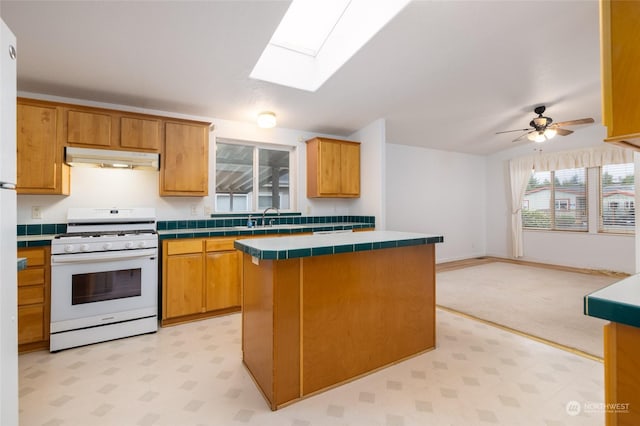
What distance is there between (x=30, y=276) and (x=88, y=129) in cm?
144

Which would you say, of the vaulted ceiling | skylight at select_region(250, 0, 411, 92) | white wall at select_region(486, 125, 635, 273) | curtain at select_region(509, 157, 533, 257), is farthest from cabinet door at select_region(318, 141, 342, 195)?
white wall at select_region(486, 125, 635, 273)

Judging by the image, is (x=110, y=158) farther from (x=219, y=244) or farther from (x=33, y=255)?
(x=219, y=244)

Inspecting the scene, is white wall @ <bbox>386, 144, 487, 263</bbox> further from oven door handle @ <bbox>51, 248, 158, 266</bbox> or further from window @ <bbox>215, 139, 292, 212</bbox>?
oven door handle @ <bbox>51, 248, 158, 266</bbox>

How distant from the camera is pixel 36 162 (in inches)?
106

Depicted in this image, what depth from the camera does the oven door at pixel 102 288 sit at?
2436mm

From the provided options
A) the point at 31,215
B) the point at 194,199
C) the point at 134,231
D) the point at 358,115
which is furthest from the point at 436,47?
the point at 31,215

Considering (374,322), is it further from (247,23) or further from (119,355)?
(247,23)

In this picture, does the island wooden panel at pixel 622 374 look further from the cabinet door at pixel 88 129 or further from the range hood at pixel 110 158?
the cabinet door at pixel 88 129

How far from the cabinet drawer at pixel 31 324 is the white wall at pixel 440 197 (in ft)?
16.0

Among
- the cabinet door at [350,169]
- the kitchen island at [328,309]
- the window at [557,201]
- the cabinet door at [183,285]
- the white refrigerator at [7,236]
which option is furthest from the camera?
the window at [557,201]

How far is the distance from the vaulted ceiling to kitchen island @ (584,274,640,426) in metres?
2.38

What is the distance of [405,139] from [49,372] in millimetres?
5538

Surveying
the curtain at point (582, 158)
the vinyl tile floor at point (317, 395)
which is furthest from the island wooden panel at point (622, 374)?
the curtain at point (582, 158)

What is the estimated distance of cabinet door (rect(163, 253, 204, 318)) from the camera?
114 inches
